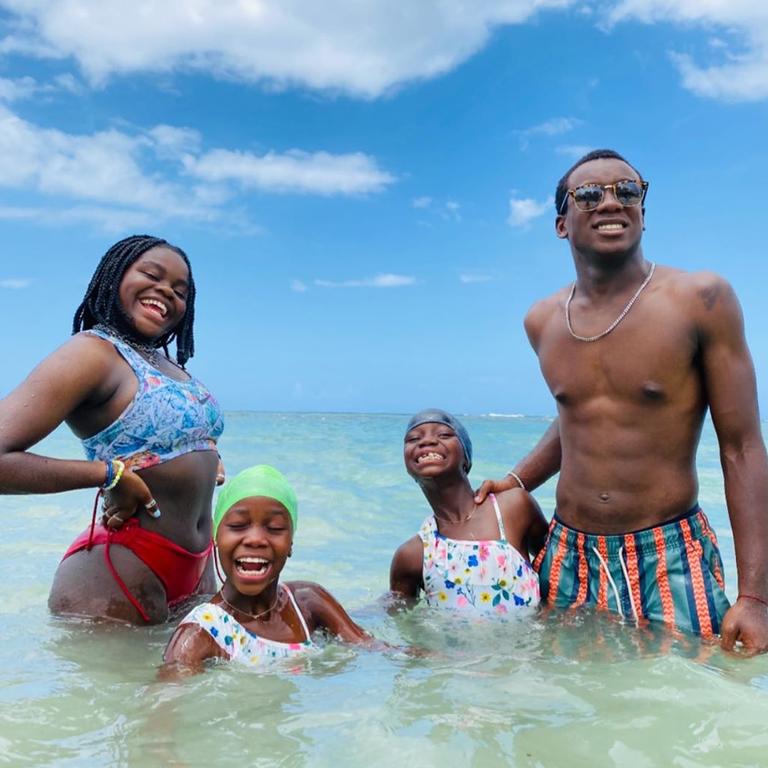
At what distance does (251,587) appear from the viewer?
10.1 ft

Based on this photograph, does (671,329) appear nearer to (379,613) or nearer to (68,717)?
(379,613)

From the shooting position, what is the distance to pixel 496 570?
3.92 meters

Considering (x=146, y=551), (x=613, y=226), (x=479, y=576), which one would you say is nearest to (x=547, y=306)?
(x=613, y=226)

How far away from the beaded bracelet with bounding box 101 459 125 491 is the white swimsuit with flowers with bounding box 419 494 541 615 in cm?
175

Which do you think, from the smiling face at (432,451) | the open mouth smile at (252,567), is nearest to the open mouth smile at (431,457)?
the smiling face at (432,451)

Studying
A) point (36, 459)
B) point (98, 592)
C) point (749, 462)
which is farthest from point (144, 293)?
point (749, 462)

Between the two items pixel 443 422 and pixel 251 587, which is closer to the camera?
pixel 251 587

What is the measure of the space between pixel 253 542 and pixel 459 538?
4.34 feet

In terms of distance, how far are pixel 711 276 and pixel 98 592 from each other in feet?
9.01

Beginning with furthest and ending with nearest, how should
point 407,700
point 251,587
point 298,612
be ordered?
point 298,612
point 251,587
point 407,700

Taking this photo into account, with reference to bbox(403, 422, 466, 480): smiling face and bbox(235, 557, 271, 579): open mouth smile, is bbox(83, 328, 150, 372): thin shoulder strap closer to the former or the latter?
bbox(235, 557, 271, 579): open mouth smile

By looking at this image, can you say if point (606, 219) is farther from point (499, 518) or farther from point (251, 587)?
point (251, 587)

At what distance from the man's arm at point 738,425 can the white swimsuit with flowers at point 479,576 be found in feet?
3.38

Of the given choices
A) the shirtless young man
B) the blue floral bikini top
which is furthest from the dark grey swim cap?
the blue floral bikini top
